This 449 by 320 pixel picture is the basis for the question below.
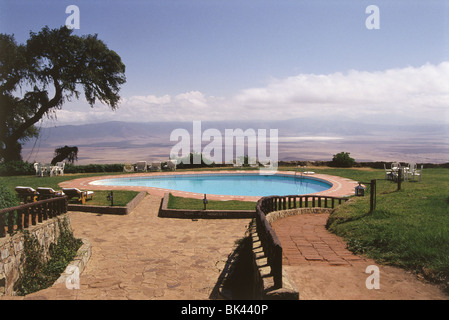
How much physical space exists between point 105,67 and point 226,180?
51.7 feet

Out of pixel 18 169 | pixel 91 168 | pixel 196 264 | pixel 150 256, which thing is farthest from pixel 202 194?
pixel 18 169

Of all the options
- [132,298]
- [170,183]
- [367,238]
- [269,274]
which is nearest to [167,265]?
[132,298]

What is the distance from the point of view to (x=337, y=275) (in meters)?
5.03

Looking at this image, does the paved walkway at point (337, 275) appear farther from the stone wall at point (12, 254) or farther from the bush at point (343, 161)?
the bush at point (343, 161)

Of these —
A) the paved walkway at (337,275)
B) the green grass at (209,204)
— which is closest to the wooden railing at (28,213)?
the green grass at (209,204)

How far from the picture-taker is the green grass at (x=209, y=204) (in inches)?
526

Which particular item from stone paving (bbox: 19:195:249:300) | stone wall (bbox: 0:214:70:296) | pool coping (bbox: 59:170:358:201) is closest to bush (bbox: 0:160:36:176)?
pool coping (bbox: 59:170:358:201)

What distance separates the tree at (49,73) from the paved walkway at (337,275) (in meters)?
27.2

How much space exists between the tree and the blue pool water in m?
10.6

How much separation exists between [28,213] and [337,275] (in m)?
6.59

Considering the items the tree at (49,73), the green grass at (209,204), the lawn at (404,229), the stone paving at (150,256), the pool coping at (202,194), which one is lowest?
the stone paving at (150,256)

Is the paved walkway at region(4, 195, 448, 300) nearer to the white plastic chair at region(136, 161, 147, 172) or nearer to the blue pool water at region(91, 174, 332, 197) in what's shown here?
the blue pool water at region(91, 174, 332, 197)

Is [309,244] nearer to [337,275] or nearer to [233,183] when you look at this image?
[337,275]

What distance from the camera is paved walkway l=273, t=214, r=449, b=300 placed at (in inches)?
172
